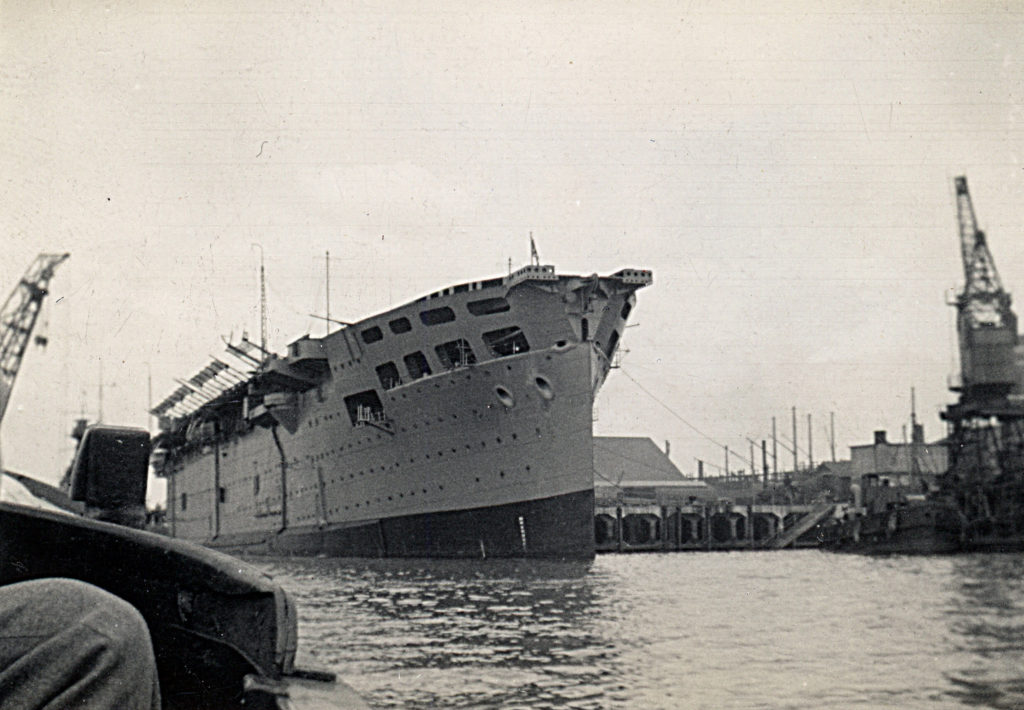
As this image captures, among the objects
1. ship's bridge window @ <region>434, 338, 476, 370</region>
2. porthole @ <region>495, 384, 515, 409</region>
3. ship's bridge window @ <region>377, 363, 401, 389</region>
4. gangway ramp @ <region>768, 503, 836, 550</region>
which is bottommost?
gangway ramp @ <region>768, 503, 836, 550</region>

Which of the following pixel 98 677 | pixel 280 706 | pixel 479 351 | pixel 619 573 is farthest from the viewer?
pixel 479 351

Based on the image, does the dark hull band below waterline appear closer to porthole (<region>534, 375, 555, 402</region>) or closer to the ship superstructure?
the ship superstructure

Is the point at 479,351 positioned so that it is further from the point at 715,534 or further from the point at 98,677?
the point at 715,534

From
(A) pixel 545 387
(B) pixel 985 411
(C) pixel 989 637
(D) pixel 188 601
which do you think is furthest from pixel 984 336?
(D) pixel 188 601

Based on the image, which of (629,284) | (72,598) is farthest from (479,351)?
(72,598)

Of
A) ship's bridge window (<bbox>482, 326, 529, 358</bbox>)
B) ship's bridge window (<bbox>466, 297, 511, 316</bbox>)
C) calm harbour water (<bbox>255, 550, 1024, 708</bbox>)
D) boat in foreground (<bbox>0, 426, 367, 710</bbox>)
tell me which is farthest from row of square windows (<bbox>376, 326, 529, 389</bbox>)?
boat in foreground (<bbox>0, 426, 367, 710</bbox>)

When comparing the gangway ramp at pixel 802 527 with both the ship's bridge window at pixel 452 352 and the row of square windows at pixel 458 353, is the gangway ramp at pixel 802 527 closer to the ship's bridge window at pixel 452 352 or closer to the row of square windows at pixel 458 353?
the row of square windows at pixel 458 353
